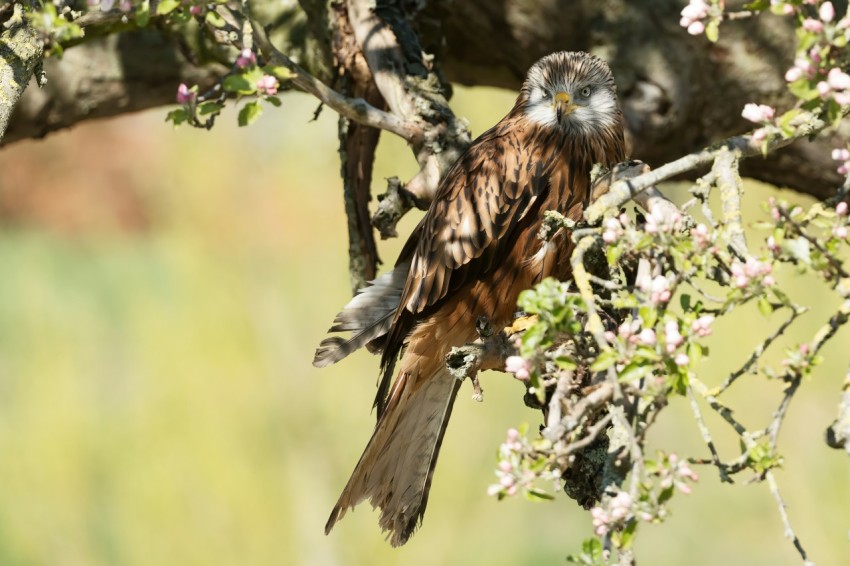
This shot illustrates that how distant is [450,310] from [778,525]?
6.87 m

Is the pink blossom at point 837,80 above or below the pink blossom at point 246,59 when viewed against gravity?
below

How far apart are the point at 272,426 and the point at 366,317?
18.7 feet

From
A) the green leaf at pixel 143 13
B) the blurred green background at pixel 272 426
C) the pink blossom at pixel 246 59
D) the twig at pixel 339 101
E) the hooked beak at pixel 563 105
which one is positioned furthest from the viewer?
the blurred green background at pixel 272 426

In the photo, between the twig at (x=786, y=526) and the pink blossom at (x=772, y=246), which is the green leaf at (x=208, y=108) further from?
the twig at (x=786, y=526)

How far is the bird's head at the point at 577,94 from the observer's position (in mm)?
3596

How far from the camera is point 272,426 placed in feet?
29.1

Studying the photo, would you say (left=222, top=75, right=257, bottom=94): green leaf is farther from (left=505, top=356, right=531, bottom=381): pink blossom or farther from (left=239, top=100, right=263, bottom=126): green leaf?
(left=505, top=356, right=531, bottom=381): pink blossom

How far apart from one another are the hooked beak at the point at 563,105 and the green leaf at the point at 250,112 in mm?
1500

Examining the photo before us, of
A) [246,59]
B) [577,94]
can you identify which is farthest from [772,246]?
[577,94]

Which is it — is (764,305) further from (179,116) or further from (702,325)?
(179,116)

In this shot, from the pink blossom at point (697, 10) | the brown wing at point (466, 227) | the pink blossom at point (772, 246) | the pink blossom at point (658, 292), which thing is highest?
the brown wing at point (466, 227)

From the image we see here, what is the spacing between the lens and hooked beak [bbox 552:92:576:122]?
3.51 meters

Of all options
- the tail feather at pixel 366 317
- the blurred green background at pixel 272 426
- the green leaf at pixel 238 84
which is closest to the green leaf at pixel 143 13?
the green leaf at pixel 238 84

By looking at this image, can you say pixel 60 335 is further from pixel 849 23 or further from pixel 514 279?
pixel 849 23
